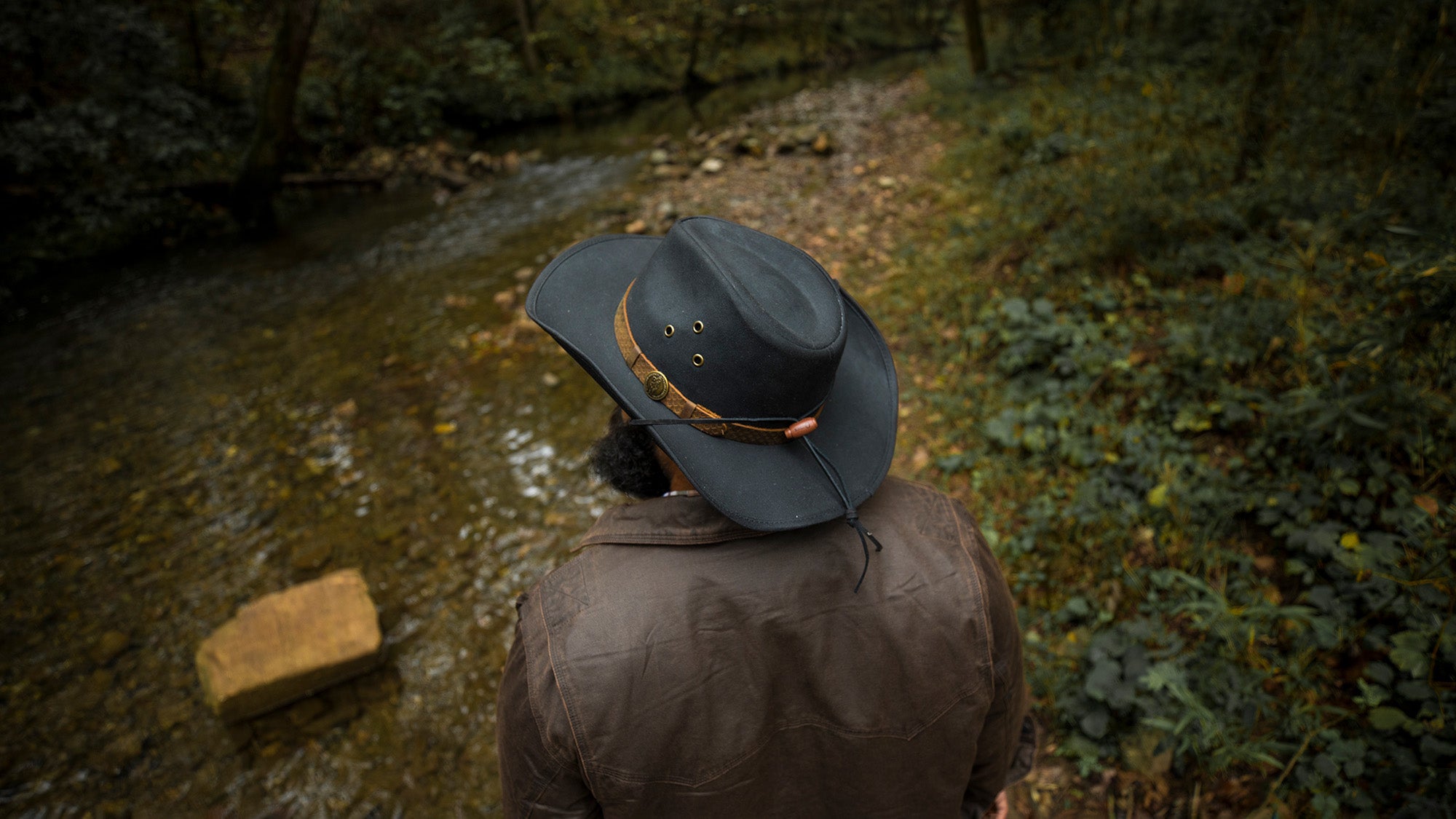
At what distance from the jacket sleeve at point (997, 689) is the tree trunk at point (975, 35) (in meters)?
10.2

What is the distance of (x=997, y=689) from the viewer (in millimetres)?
1228

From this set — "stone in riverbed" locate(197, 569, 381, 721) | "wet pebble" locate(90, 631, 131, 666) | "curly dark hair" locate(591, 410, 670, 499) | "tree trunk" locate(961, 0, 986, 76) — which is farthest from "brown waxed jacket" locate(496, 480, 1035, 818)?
"tree trunk" locate(961, 0, 986, 76)

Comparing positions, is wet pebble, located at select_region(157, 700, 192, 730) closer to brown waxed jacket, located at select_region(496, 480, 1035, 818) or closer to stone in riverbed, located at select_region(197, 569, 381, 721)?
stone in riverbed, located at select_region(197, 569, 381, 721)

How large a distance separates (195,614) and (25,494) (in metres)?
2.26

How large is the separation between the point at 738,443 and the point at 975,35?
10.5 meters

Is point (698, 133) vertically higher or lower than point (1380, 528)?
higher

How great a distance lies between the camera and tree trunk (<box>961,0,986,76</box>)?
9.17 m

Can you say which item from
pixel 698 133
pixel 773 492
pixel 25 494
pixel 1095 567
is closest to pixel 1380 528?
pixel 1095 567

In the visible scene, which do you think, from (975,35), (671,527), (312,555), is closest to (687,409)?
(671,527)

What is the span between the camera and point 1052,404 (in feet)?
10.6

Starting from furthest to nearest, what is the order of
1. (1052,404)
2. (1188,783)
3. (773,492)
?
(1052,404), (1188,783), (773,492)

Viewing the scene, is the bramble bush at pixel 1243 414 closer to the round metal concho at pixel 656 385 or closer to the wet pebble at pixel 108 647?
the round metal concho at pixel 656 385

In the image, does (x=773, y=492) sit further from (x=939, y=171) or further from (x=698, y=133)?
(x=698, y=133)

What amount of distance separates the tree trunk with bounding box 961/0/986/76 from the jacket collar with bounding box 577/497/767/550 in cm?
1044
